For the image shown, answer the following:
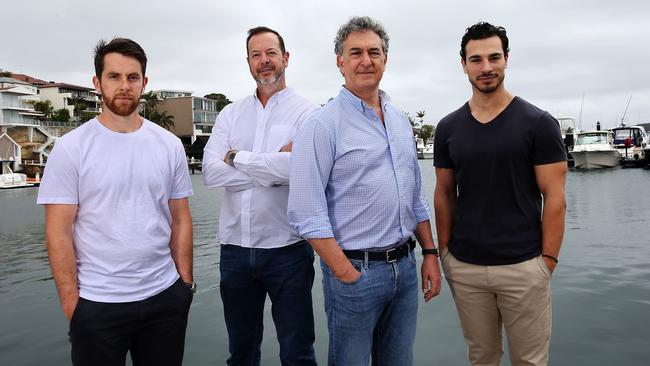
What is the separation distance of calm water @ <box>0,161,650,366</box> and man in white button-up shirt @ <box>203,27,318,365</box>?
1.93 meters

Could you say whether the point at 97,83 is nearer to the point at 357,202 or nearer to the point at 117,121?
the point at 117,121

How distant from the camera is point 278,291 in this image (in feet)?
10.1

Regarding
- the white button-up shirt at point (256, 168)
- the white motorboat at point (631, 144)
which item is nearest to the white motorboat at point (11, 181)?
the white button-up shirt at point (256, 168)

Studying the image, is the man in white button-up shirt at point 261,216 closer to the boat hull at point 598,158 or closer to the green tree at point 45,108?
the boat hull at point 598,158

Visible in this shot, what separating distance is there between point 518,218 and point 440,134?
73 centimetres

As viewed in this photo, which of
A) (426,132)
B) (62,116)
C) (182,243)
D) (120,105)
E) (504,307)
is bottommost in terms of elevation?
(504,307)

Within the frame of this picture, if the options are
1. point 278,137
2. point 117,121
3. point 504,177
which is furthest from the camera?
point 278,137

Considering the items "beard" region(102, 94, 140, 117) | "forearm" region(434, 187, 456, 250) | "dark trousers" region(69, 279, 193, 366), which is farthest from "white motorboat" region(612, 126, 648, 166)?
"beard" region(102, 94, 140, 117)

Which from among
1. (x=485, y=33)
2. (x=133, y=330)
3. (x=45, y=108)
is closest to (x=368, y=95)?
(x=485, y=33)

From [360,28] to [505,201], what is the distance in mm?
1316

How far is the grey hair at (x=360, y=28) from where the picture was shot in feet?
8.73

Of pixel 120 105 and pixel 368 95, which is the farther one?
pixel 368 95

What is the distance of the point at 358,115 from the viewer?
271 cm

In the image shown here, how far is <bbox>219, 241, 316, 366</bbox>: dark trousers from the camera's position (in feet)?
10.0
